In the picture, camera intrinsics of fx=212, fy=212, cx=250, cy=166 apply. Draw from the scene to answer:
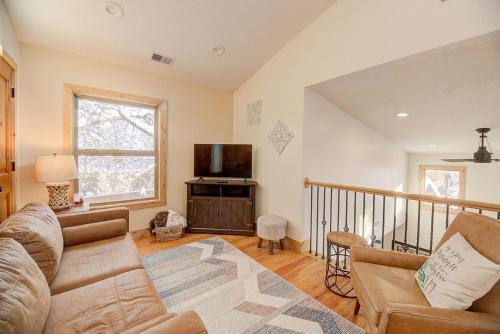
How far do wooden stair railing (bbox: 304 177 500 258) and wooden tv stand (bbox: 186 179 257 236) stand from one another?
37.3 inches

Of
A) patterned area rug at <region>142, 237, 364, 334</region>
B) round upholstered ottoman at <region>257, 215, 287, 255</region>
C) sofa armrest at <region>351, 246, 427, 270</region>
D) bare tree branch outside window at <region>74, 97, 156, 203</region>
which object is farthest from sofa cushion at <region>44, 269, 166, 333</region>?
bare tree branch outside window at <region>74, 97, 156, 203</region>

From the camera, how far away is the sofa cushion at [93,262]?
1.38 m

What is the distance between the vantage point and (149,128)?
3412mm

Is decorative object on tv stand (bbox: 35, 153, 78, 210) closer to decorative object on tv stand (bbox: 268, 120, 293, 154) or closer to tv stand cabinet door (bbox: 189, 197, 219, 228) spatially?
tv stand cabinet door (bbox: 189, 197, 219, 228)

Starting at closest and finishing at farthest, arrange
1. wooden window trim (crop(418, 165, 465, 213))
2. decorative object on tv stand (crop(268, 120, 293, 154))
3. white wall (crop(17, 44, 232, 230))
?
white wall (crop(17, 44, 232, 230)) → decorative object on tv stand (crop(268, 120, 293, 154)) → wooden window trim (crop(418, 165, 465, 213))

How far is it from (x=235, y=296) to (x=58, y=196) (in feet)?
7.30

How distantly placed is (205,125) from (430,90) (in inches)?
124

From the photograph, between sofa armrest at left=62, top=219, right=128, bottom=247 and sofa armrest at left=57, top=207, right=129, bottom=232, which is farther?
sofa armrest at left=57, top=207, right=129, bottom=232

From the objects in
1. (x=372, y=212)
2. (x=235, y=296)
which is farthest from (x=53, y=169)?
(x=372, y=212)

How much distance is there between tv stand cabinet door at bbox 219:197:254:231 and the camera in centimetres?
336

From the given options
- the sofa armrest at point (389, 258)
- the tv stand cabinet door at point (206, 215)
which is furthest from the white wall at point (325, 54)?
the sofa armrest at point (389, 258)

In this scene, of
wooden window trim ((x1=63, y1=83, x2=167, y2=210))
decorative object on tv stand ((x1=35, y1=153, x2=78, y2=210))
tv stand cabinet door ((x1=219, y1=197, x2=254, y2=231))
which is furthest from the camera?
tv stand cabinet door ((x1=219, y1=197, x2=254, y2=231))

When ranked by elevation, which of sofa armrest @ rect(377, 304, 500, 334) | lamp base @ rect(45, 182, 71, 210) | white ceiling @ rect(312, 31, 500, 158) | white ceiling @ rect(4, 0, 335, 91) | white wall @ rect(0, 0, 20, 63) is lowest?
sofa armrest @ rect(377, 304, 500, 334)

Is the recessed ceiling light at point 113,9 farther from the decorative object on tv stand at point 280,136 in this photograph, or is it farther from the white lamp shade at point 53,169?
the decorative object on tv stand at point 280,136
